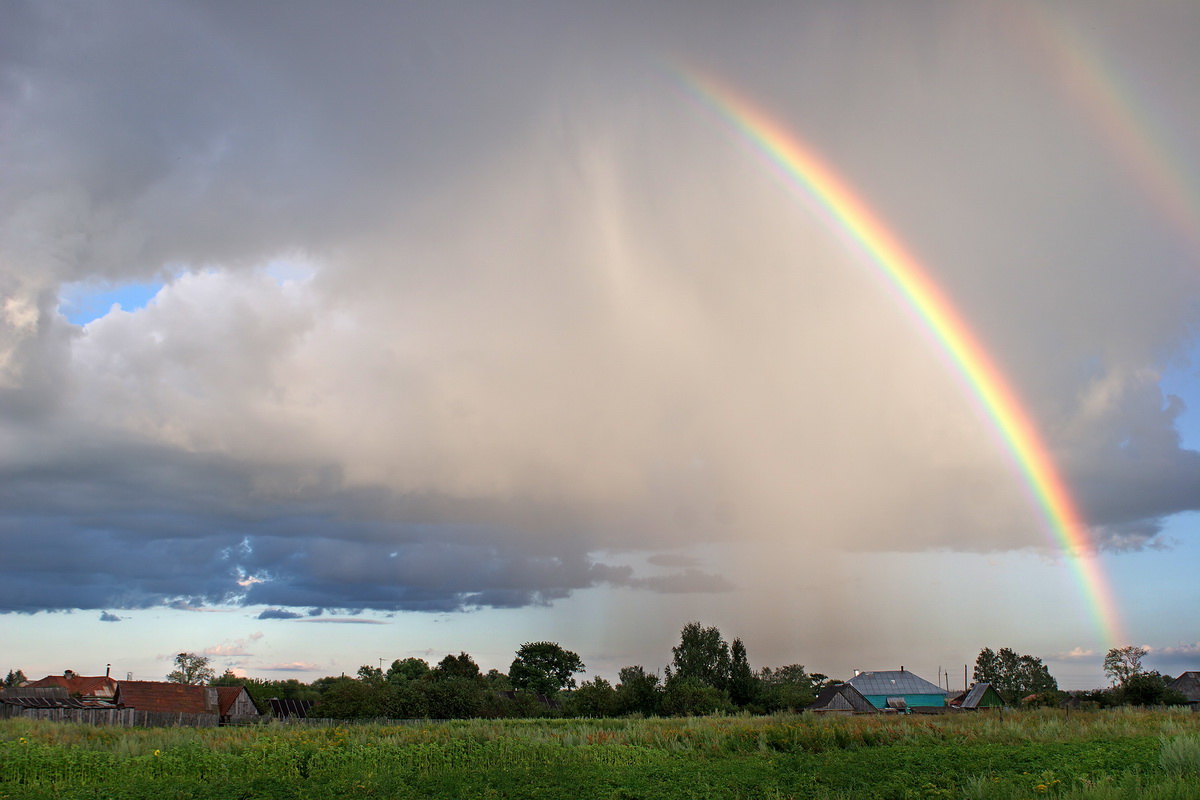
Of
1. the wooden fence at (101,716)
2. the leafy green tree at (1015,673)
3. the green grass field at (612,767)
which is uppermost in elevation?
the green grass field at (612,767)

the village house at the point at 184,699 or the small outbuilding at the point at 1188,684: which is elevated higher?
the village house at the point at 184,699

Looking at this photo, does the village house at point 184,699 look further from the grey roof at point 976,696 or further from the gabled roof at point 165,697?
the grey roof at point 976,696

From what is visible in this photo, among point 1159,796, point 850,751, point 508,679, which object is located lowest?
point 508,679

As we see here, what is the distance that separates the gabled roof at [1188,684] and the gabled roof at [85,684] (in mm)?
124190

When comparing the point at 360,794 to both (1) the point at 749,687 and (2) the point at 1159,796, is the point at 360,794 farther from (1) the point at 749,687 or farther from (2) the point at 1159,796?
(1) the point at 749,687

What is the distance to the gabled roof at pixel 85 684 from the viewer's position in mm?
101644

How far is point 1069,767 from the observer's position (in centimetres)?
2080

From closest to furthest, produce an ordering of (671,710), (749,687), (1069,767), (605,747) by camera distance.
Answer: (1069,767)
(605,747)
(671,710)
(749,687)

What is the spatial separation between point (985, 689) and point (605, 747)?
216 ft

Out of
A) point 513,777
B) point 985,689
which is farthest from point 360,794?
point 985,689

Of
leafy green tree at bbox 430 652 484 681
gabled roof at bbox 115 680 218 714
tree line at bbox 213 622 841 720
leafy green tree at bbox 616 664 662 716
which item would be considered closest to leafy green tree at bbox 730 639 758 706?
tree line at bbox 213 622 841 720

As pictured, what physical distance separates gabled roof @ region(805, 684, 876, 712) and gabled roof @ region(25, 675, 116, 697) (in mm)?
87447

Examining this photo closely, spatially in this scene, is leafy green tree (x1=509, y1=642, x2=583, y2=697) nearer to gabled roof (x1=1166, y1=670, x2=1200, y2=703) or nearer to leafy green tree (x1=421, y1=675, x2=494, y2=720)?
leafy green tree (x1=421, y1=675, x2=494, y2=720)

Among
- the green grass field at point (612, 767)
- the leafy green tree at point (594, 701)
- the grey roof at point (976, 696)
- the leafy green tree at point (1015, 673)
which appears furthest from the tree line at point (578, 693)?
the leafy green tree at point (1015, 673)
